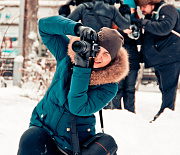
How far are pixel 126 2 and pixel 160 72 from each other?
1.06m

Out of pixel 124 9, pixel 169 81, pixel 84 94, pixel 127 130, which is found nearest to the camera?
pixel 84 94

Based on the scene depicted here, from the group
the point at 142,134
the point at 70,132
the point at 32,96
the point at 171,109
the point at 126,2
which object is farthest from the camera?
the point at 32,96

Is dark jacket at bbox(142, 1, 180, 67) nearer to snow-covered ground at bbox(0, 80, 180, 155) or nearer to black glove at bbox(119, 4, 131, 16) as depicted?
black glove at bbox(119, 4, 131, 16)

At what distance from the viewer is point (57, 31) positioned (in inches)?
60.9

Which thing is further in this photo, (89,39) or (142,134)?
(142,134)

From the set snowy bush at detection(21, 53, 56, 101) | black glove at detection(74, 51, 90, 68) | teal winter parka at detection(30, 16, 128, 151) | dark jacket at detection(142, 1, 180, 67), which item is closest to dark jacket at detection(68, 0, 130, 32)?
dark jacket at detection(142, 1, 180, 67)

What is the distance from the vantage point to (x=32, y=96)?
17.5 feet

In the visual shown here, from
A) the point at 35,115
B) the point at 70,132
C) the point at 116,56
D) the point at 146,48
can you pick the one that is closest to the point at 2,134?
the point at 35,115

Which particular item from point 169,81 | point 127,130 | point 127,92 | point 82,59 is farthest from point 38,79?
point 82,59

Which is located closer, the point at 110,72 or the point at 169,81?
the point at 110,72

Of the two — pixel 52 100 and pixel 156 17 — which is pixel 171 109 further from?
pixel 52 100

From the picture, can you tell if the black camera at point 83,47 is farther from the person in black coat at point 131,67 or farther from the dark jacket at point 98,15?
the person in black coat at point 131,67

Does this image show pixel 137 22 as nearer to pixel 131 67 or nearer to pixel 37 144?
pixel 131 67

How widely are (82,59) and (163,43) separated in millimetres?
2325
